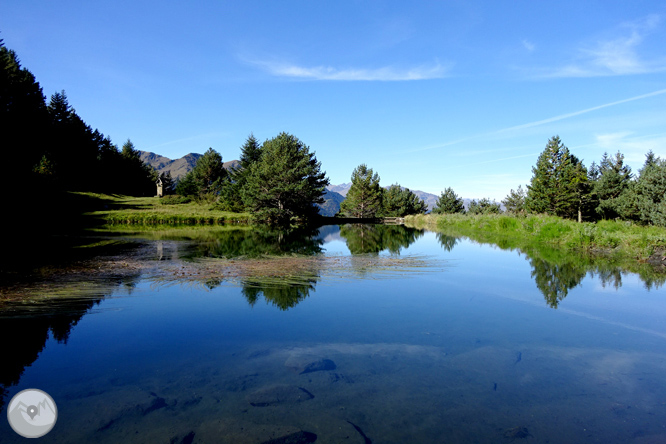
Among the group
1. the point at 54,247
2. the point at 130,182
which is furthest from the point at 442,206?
the point at 54,247

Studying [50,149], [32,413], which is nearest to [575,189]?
[32,413]

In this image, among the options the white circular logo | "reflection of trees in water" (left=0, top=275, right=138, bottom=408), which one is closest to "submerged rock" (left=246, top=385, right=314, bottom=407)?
the white circular logo

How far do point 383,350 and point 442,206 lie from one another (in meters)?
77.3

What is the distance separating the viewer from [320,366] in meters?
5.12

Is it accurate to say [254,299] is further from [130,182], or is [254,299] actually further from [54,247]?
[130,182]

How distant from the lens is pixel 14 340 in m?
5.76

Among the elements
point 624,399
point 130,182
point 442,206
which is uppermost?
point 130,182

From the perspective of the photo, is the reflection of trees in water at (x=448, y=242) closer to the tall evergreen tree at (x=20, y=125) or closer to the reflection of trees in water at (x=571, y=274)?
the reflection of trees in water at (x=571, y=274)

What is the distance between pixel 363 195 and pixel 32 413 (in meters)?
69.7

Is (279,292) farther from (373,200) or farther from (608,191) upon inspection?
(373,200)

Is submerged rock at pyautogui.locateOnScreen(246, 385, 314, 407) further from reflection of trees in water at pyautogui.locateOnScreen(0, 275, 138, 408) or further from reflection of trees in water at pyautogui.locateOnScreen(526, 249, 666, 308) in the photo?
reflection of trees in water at pyautogui.locateOnScreen(526, 249, 666, 308)

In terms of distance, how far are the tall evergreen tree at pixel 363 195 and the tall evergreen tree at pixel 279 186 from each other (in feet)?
63.5

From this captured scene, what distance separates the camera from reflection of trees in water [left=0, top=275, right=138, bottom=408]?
4945 mm

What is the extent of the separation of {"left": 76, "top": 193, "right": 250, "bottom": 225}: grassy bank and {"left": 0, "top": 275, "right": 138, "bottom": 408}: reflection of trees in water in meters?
37.2
